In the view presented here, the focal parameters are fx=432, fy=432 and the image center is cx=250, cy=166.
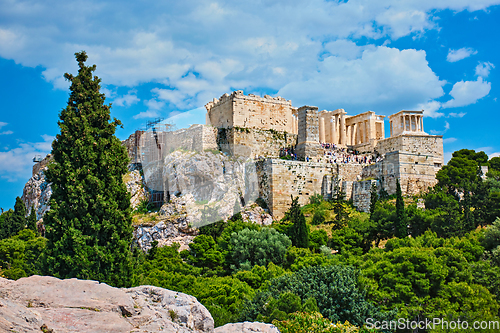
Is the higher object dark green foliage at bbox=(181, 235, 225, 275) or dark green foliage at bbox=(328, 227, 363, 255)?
dark green foliage at bbox=(328, 227, 363, 255)

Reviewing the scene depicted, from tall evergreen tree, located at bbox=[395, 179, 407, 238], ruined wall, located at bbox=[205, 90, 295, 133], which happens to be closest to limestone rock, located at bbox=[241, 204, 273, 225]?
ruined wall, located at bbox=[205, 90, 295, 133]

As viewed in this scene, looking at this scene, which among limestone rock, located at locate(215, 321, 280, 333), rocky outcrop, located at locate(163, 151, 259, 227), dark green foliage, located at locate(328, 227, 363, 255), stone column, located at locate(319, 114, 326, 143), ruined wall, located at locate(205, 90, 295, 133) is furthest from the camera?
stone column, located at locate(319, 114, 326, 143)

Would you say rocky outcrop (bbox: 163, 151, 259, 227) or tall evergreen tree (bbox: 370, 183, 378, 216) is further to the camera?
rocky outcrop (bbox: 163, 151, 259, 227)

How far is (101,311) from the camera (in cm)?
612

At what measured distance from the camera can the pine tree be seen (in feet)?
43.9

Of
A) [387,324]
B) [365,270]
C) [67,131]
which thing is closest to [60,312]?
[67,131]

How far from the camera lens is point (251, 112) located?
117 feet

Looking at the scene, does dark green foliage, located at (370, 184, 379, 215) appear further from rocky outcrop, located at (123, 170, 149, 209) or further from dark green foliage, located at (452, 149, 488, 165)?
rocky outcrop, located at (123, 170, 149, 209)

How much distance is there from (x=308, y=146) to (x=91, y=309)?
29252 millimetres

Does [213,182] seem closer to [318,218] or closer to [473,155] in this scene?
[318,218]

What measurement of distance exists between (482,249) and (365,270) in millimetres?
6119

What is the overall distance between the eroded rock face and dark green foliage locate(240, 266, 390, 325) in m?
7.41

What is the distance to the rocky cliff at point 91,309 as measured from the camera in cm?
558

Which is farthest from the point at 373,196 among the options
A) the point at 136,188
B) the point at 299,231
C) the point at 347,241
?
the point at 136,188
